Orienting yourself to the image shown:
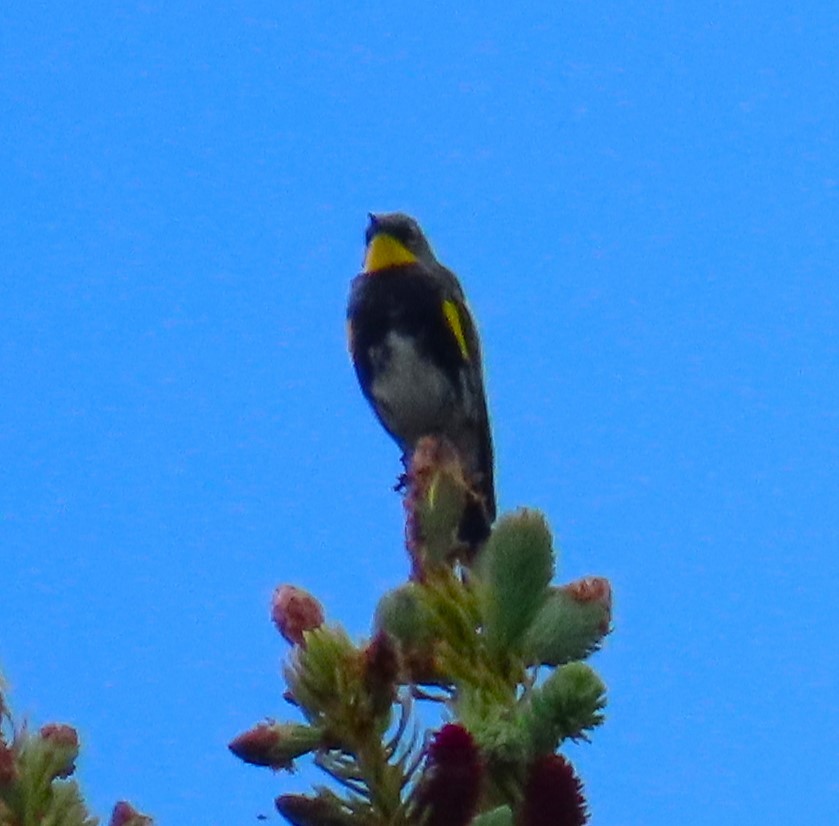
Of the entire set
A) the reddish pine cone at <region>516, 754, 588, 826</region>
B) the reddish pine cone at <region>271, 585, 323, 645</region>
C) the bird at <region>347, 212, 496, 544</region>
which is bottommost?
the reddish pine cone at <region>516, 754, 588, 826</region>

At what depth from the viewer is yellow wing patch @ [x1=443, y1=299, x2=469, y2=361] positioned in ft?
25.2

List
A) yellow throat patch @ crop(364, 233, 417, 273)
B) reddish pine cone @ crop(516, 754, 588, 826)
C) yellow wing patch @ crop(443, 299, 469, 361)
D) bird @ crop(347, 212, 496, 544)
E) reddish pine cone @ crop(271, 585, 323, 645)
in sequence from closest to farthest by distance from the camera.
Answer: reddish pine cone @ crop(516, 754, 588, 826) < reddish pine cone @ crop(271, 585, 323, 645) < bird @ crop(347, 212, 496, 544) < yellow wing patch @ crop(443, 299, 469, 361) < yellow throat patch @ crop(364, 233, 417, 273)

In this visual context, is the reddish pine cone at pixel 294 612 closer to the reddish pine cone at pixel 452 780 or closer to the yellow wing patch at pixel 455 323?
the reddish pine cone at pixel 452 780

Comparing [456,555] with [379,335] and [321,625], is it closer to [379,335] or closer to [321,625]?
[321,625]

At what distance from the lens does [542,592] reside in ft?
4.89

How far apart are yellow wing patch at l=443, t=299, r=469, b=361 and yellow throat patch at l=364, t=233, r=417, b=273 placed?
Result: 540 mm

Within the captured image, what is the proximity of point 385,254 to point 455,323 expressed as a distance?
88 centimetres

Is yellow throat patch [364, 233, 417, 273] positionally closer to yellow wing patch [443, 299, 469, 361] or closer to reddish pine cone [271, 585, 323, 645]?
yellow wing patch [443, 299, 469, 361]

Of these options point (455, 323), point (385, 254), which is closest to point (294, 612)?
point (455, 323)

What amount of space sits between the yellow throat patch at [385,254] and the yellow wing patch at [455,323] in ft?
1.77

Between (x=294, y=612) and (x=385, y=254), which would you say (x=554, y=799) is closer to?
(x=294, y=612)

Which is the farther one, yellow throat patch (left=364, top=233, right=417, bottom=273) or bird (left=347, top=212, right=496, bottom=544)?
yellow throat patch (left=364, top=233, right=417, bottom=273)

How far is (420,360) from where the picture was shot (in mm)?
7547

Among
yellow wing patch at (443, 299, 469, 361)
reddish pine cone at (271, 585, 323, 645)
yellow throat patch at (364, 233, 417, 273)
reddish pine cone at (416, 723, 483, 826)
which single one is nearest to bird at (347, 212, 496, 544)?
yellow wing patch at (443, 299, 469, 361)
